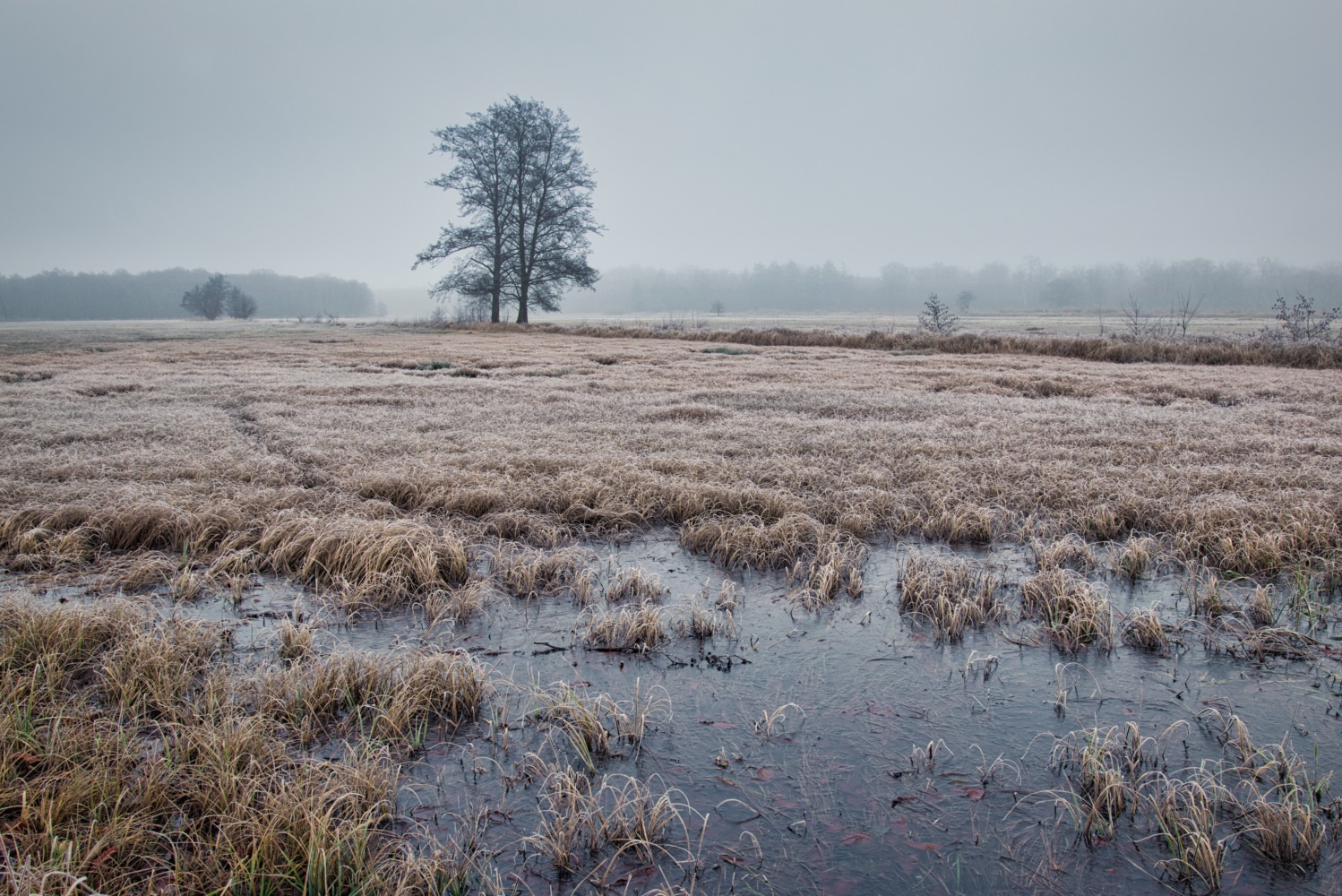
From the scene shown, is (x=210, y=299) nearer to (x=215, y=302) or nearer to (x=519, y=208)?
(x=215, y=302)

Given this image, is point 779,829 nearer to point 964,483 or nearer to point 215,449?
point 964,483

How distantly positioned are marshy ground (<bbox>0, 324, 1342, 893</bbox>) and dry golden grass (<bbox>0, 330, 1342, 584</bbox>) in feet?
0.18

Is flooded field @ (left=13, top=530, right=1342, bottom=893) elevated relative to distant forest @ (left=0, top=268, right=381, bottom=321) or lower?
lower

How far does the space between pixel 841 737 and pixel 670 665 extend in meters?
1.03

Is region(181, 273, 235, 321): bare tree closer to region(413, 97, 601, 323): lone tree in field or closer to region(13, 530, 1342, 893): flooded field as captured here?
region(413, 97, 601, 323): lone tree in field

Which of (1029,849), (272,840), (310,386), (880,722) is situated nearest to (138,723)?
(272,840)

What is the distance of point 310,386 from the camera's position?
48.4ft

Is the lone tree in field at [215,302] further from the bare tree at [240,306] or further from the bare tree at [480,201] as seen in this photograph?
the bare tree at [480,201]

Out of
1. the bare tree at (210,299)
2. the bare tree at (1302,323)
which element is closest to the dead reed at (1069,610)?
the bare tree at (1302,323)

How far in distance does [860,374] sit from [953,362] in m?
4.23

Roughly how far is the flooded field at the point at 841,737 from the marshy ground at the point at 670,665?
0.06 feet

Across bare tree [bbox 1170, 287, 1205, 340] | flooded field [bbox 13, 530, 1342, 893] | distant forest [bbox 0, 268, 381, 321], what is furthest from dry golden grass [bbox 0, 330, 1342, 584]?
distant forest [bbox 0, 268, 381, 321]

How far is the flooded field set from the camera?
2412 mm

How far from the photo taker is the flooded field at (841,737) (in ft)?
7.91
